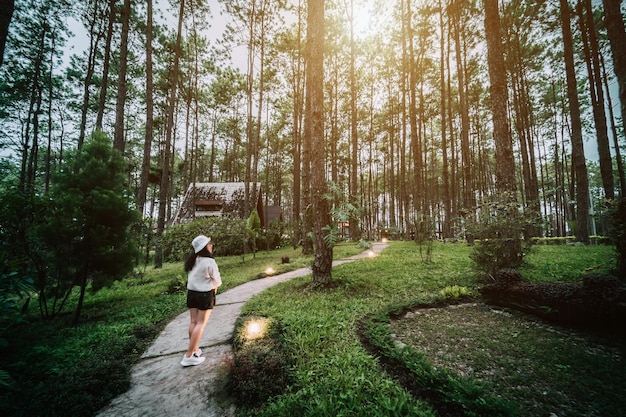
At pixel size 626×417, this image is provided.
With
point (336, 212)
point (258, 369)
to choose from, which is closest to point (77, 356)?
point (258, 369)

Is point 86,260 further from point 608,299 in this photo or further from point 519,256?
point 519,256

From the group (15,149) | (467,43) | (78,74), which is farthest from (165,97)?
(467,43)

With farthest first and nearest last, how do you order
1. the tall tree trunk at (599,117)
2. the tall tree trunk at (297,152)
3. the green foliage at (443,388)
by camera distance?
the tall tree trunk at (297,152), the tall tree trunk at (599,117), the green foliage at (443,388)

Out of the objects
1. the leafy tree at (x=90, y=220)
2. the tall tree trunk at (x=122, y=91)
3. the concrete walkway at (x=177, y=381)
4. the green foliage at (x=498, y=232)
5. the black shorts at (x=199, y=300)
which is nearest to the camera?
the concrete walkway at (x=177, y=381)


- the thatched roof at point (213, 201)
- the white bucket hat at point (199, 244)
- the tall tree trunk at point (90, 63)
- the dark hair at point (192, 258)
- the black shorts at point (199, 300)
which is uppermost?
the tall tree trunk at point (90, 63)

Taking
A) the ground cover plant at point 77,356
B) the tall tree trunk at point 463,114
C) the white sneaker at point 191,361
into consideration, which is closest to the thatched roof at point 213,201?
the tall tree trunk at point 463,114

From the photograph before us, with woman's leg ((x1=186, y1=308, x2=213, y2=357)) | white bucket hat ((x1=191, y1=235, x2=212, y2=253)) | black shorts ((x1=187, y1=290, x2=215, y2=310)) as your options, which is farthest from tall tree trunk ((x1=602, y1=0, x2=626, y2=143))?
woman's leg ((x1=186, y1=308, x2=213, y2=357))

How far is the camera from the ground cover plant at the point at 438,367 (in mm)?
2113

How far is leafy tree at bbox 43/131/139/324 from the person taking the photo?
4805 millimetres

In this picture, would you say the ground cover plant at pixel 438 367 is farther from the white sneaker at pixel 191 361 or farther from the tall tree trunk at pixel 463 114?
the tall tree trunk at pixel 463 114

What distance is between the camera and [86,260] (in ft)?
16.3

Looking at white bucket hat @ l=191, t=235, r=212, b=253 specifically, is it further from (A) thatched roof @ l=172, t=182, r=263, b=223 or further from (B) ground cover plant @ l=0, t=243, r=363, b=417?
(A) thatched roof @ l=172, t=182, r=263, b=223

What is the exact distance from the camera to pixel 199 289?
11.2 feet

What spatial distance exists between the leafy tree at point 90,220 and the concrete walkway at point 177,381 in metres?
2.25
